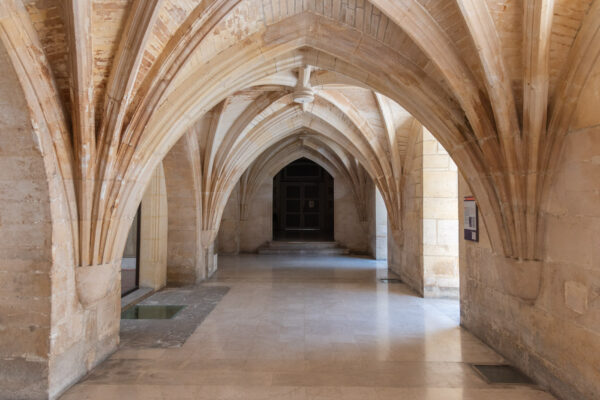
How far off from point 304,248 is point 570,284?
32.5 ft

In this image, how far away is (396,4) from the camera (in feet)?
10.0

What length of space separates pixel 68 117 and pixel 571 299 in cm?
427

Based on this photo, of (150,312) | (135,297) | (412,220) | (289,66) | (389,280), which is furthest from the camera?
(389,280)

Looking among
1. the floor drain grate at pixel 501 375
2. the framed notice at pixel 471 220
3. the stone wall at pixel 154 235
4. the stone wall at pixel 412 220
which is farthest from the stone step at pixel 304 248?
the floor drain grate at pixel 501 375

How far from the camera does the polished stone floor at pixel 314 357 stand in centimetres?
280

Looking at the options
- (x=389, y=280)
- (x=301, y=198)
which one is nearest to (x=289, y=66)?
(x=389, y=280)

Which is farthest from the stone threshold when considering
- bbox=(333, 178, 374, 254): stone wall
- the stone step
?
bbox=(333, 178, 374, 254): stone wall

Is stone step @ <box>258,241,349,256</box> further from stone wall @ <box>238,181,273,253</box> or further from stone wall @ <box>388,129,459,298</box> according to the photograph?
stone wall @ <box>388,129,459,298</box>

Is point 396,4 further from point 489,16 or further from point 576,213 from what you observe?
point 576,213

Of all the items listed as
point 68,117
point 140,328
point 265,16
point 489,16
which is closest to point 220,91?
point 265,16

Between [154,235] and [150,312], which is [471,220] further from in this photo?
[154,235]

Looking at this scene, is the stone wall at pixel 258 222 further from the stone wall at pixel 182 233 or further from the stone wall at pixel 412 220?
the stone wall at pixel 412 220

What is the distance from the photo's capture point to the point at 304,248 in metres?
12.3

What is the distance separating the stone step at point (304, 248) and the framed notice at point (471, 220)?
7877mm
